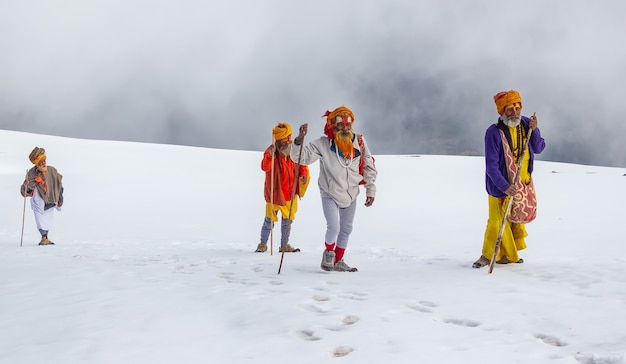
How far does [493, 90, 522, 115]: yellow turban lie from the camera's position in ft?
20.0

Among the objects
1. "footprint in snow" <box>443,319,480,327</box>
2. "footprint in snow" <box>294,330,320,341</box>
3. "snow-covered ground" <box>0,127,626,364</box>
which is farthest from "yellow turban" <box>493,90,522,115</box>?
"footprint in snow" <box>294,330,320,341</box>

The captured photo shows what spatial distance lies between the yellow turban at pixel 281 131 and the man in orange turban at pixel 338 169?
167 centimetres

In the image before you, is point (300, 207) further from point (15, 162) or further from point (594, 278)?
point (15, 162)

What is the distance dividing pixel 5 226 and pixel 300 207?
849 cm

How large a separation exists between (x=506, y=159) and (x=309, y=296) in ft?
10.3

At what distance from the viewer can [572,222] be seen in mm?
11922

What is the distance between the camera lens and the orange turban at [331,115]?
6132mm

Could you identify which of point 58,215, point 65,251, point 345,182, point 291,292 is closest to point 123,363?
point 291,292

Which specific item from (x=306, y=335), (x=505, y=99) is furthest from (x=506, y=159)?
(x=306, y=335)

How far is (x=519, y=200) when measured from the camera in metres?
6.17

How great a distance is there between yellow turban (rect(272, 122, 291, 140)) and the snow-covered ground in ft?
6.13

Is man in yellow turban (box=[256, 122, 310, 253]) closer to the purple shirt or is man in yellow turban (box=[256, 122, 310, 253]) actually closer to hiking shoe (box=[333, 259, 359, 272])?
hiking shoe (box=[333, 259, 359, 272])

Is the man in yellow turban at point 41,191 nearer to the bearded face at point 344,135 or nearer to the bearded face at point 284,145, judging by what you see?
the bearded face at point 284,145

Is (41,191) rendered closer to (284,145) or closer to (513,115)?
(284,145)
